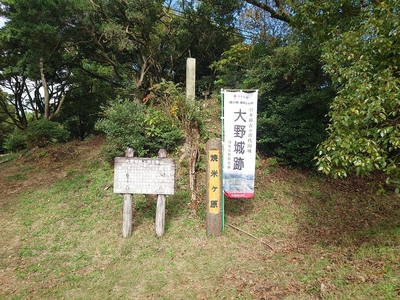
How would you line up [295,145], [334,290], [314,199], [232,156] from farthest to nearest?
1. [295,145]
2. [314,199]
3. [232,156]
4. [334,290]

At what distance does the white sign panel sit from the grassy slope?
2.86 ft

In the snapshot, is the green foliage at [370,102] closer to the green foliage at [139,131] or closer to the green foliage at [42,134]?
the green foliage at [139,131]

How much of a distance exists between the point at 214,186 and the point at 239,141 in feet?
3.04

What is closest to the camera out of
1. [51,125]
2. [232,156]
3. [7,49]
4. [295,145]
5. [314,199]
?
[232,156]

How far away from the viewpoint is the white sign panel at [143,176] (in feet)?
15.0

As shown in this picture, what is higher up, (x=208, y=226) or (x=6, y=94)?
(x=6, y=94)

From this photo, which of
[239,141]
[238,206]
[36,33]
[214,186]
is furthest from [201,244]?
[36,33]

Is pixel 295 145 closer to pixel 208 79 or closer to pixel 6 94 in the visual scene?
pixel 208 79

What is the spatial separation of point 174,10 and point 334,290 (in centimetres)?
1223

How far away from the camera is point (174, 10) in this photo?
11719mm

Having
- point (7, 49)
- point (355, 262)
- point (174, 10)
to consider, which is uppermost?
point (174, 10)

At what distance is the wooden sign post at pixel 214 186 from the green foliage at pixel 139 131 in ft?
8.40

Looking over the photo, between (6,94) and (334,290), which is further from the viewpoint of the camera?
(6,94)

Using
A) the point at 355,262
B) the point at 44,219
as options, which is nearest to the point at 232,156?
the point at 355,262
